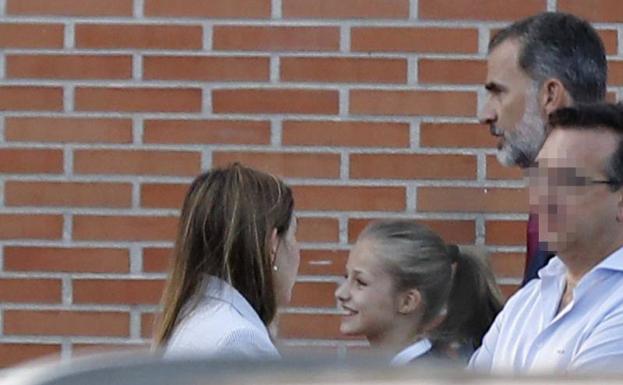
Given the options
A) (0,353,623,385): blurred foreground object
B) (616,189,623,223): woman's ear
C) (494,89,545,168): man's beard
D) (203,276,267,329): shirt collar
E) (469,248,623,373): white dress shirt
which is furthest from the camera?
(494,89,545,168): man's beard

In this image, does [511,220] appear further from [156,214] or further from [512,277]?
[156,214]

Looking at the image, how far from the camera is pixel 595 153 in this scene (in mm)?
3195

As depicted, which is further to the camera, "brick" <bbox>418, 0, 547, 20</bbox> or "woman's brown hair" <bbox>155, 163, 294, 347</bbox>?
"brick" <bbox>418, 0, 547, 20</bbox>

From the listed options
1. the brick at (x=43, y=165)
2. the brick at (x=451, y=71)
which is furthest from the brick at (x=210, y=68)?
the brick at (x=451, y=71)

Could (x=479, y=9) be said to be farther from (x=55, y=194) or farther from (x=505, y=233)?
(x=55, y=194)

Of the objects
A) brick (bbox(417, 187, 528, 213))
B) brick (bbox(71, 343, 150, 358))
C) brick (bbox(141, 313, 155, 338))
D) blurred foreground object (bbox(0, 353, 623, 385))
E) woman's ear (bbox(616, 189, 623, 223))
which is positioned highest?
woman's ear (bbox(616, 189, 623, 223))

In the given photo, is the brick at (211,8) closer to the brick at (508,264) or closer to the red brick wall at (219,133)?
the red brick wall at (219,133)

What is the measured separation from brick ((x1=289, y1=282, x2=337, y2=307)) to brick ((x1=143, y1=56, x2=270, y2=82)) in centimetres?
60

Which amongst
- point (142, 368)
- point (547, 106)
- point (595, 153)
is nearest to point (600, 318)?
point (595, 153)

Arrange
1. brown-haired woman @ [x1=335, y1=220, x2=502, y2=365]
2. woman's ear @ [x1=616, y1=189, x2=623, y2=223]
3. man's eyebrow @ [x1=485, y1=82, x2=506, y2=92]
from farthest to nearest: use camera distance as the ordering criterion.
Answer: brown-haired woman @ [x1=335, y1=220, x2=502, y2=365] → man's eyebrow @ [x1=485, y1=82, x2=506, y2=92] → woman's ear @ [x1=616, y1=189, x2=623, y2=223]

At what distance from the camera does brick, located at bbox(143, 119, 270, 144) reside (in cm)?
454

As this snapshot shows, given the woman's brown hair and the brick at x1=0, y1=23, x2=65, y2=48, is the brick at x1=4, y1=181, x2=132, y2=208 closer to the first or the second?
the brick at x1=0, y1=23, x2=65, y2=48

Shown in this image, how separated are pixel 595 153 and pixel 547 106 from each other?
0.65 meters

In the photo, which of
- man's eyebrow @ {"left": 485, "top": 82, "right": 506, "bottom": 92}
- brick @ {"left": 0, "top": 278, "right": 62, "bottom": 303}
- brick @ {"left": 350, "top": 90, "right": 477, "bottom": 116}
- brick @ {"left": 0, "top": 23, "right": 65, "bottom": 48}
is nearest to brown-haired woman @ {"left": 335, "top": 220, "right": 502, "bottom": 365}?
brick @ {"left": 350, "top": 90, "right": 477, "bottom": 116}
